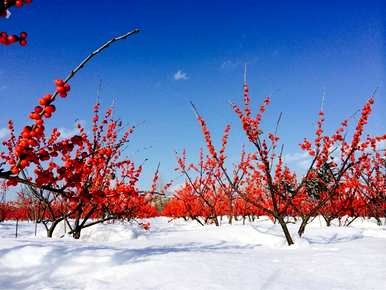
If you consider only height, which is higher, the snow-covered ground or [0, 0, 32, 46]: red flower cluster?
[0, 0, 32, 46]: red flower cluster

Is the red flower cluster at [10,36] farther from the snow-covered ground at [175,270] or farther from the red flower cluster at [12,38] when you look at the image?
the snow-covered ground at [175,270]

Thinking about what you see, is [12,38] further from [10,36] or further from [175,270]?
→ [175,270]

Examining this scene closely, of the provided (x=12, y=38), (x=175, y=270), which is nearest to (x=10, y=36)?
(x=12, y=38)

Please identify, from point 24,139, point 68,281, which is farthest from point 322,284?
point 24,139

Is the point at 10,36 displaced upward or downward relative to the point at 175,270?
upward

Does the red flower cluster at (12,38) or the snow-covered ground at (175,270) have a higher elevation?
the red flower cluster at (12,38)

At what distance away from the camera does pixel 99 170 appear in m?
7.24

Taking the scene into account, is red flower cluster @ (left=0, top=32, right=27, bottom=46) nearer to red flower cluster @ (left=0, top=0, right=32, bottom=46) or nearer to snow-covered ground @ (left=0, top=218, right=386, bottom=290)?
red flower cluster @ (left=0, top=0, right=32, bottom=46)

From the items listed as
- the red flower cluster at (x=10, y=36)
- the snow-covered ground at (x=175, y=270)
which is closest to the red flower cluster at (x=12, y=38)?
the red flower cluster at (x=10, y=36)

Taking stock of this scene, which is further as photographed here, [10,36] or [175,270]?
[175,270]

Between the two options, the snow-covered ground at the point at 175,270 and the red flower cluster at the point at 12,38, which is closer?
the red flower cluster at the point at 12,38

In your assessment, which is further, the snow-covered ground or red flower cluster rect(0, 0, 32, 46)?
the snow-covered ground

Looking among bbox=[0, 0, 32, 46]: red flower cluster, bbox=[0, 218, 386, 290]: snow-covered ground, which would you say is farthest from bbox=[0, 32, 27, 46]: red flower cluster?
bbox=[0, 218, 386, 290]: snow-covered ground

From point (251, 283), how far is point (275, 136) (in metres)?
3.71
